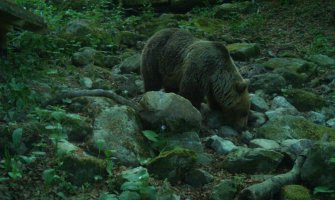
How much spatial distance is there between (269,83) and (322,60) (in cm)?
244

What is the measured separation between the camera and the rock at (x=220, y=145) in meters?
5.86

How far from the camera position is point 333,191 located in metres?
4.52

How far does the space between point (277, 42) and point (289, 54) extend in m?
1.60

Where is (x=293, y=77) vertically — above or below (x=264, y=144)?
below

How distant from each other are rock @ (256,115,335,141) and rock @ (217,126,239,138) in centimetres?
32

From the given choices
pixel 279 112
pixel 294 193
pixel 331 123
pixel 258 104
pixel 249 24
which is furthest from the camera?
pixel 249 24

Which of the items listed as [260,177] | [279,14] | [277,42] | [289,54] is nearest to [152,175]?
[260,177]

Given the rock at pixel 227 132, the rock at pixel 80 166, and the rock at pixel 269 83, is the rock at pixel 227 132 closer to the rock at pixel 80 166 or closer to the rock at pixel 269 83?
the rock at pixel 269 83

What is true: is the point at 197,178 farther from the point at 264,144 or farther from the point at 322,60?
the point at 322,60

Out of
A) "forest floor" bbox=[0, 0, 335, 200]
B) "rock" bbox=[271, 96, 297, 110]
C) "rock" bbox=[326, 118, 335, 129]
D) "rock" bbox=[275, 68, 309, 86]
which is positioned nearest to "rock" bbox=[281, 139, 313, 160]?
"forest floor" bbox=[0, 0, 335, 200]

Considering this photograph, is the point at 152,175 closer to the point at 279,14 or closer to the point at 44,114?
the point at 44,114

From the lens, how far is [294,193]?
456 centimetres

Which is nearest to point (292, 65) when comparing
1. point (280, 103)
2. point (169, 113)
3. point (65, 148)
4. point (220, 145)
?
point (280, 103)

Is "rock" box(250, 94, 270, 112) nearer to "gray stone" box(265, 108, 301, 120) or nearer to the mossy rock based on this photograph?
"gray stone" box(265, 108, 301, 120)
